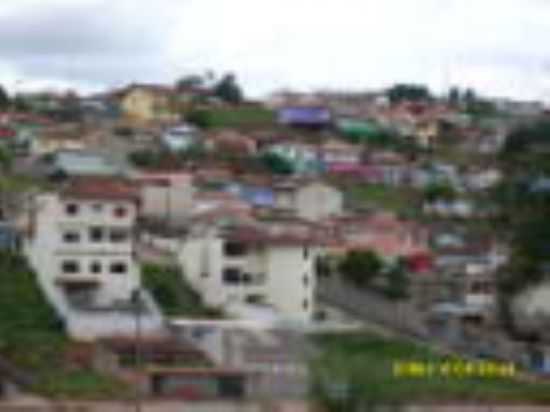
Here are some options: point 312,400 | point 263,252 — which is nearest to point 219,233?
point 263,252

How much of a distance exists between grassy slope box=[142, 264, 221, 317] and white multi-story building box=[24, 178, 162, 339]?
2.00ft

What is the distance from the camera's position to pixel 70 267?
2947cm

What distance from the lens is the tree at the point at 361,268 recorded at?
34200mm

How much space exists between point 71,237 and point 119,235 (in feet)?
3.27

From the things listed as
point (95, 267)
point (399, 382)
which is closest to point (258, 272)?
point (95, 267)

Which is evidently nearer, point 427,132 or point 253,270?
point 253,270

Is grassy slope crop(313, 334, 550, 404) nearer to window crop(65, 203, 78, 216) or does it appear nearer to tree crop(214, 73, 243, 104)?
window crop(65, 203, 78, 216)

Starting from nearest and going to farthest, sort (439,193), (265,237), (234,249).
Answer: (234,249) → (265,237) → (439,193)

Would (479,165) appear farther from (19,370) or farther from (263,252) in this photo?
(19,370)

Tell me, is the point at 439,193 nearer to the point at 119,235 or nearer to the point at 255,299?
the point at 255,299

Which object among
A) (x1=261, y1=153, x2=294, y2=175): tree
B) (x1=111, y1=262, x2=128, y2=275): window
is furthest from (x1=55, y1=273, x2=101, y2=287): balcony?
(x1=261, y1=153, x2=294, y2=175): tree

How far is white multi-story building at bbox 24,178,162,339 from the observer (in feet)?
95.4

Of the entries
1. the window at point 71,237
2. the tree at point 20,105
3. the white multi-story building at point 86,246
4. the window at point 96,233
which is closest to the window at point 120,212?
the white multi-story building at point 86,246

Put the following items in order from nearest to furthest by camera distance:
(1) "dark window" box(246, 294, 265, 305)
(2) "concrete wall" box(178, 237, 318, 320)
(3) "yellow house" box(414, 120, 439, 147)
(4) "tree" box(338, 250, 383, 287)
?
1. (2) "concrete wall" box(178, 237, 318, 320)
2. (1) "dark window" box(246, 294, 265, 305)
3. (4) "tree" box(338, 250, 383, 287)
4. (3) "yellow house" box(414, 120, 439, 147)
